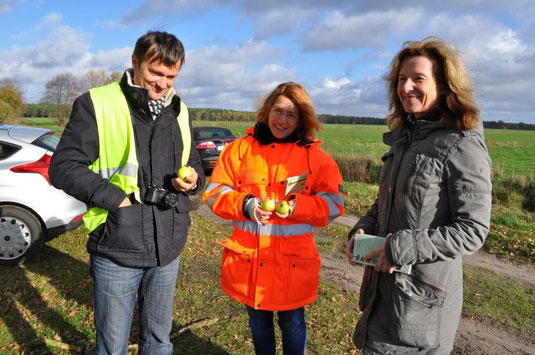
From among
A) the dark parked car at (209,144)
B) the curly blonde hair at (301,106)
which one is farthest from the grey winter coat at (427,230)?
the dark parked car at (209,144)

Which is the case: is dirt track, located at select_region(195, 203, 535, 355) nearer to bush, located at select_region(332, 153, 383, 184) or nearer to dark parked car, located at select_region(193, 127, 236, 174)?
dark parked car, located at select_region(193, 127, 236, 174)

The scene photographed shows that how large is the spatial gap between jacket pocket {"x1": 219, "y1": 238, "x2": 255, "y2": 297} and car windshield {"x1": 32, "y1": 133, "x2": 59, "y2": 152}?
3624mm

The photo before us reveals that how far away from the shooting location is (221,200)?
101 inches

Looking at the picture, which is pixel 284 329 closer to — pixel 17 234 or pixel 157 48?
pixel 157 48

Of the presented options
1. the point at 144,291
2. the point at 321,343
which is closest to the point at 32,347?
the point at 144,291

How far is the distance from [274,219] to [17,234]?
4.15 m

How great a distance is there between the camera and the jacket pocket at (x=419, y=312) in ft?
6.03

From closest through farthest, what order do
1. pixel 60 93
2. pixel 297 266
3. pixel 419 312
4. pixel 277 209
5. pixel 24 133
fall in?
pixel 419 312
pixel 277 209
pixel 297 266
pixel 24 133
pixel 60 93

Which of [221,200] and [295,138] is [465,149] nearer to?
[295,138]

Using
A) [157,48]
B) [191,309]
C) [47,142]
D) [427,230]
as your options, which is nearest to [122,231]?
[157,48]

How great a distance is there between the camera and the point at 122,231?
2176 mm

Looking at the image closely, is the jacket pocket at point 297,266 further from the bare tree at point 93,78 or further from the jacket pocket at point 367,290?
the bare tree at point 93,78

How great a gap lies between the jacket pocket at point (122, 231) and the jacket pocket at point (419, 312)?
143 cm

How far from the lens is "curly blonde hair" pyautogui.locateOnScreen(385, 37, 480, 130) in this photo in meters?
1.79
